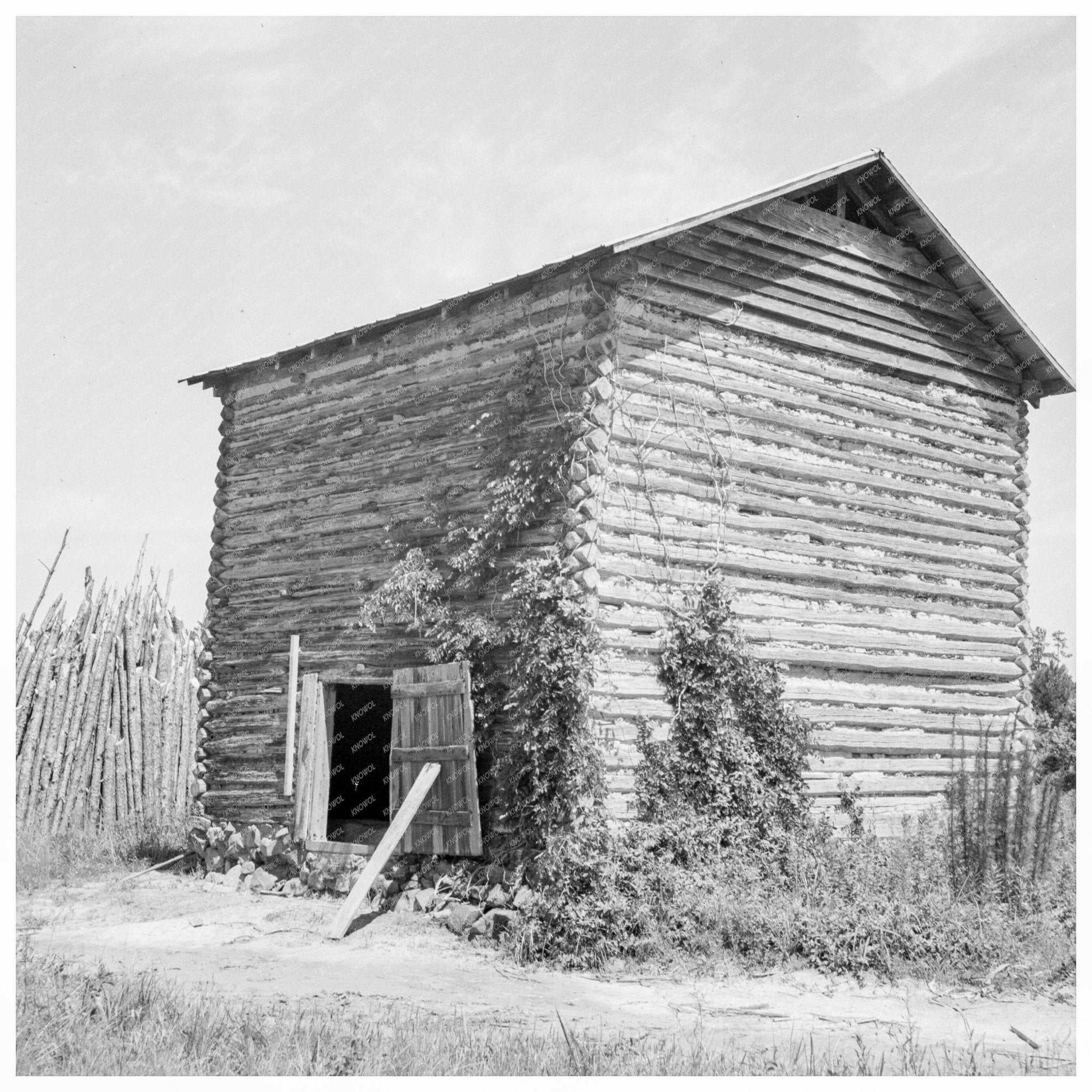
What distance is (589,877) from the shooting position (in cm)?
957

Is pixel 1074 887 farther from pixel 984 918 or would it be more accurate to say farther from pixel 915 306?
pixel 915 306

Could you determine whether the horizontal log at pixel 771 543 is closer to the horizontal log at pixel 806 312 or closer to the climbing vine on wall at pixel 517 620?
the climbing vine on wall at pixel 517 620

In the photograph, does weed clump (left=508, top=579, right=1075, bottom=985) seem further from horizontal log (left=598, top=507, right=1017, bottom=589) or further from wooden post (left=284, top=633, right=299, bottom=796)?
wooden post (left=284, top=633, right=299, bottom=796)

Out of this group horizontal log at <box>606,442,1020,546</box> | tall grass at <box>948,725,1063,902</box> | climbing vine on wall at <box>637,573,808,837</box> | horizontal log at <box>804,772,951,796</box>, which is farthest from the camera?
horizontal log at <box>804,772,951,796</box>

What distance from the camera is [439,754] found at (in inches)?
443

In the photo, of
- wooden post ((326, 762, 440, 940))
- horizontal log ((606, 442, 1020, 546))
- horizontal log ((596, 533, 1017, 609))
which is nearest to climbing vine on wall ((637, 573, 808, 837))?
horizontal log ((596, 533, 1017, 609))

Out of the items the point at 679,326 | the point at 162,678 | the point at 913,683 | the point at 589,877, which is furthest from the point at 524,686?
the point at 162,678

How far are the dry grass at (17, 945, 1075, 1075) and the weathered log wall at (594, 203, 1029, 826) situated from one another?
3.81 metres

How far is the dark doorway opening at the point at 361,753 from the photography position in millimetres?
16891

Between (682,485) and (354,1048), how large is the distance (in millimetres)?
6566

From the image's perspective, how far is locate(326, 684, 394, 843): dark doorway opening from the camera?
16.9m
